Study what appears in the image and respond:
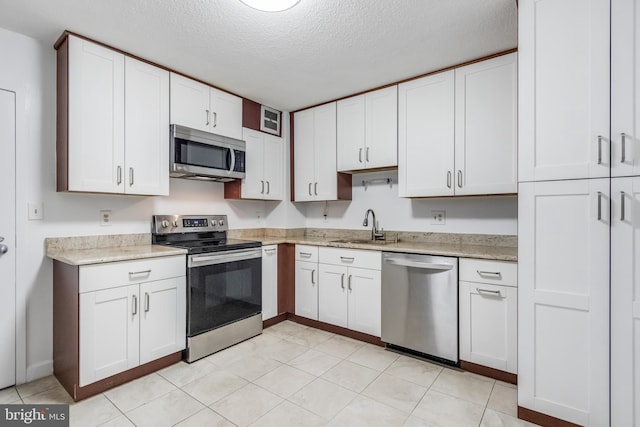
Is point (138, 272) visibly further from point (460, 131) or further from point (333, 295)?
point (460, 131)

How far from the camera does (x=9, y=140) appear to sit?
→ 6.97 ft

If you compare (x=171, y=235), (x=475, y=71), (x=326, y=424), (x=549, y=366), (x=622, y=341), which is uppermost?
(x=475, y=71)

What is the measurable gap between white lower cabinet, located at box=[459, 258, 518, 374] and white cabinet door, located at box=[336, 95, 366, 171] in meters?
1.44

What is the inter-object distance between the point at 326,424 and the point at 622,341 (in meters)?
1.50

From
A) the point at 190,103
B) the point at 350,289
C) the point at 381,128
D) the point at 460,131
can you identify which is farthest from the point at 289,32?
the point at 350,289

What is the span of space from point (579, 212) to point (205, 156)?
8.71 feet

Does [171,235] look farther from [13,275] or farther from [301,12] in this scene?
[301,12]

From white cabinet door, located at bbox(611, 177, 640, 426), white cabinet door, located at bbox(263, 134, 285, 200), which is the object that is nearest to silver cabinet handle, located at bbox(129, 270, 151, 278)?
white cabinet door, located at bbox(263, 134, 285, 200)

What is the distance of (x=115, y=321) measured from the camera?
2.08 m

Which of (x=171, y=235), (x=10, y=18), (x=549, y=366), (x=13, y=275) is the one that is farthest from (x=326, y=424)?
(x=10, y=18)

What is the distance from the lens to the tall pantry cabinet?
4.91 feet

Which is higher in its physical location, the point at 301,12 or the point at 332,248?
the point at 301,12

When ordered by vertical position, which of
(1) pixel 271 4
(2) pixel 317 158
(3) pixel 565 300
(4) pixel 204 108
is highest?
(1) pixel 271 4

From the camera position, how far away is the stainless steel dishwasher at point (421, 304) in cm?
235
